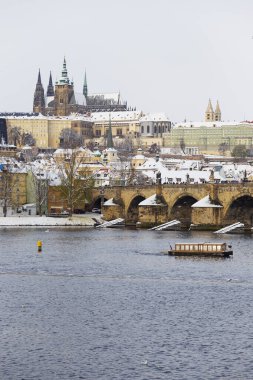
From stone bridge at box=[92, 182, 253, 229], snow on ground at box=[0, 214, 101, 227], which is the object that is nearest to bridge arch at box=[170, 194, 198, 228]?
stone bridge at box=[92, 182, 253, 229]

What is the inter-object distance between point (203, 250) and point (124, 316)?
986 inches

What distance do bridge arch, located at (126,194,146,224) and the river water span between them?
3608 centimetres

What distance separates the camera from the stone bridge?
95.4 meters

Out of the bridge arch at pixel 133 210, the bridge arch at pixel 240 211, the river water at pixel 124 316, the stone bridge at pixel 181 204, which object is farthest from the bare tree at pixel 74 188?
the river water at pixel 124 316

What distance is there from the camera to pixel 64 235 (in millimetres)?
89875

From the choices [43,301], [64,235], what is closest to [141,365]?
[43,301]

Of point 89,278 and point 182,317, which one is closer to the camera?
point 182,317

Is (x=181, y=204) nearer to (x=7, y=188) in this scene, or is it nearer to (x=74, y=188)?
(x=74, y=188)

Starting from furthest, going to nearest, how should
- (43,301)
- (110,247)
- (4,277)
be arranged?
(110,247) → (4,277) → (43,301)

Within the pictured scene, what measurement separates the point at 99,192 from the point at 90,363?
79957 mm

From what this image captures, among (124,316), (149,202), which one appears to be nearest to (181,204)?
(149,202)

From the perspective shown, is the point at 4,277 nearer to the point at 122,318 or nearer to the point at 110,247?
the point at 122,318

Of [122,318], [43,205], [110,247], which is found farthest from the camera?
[43,205]

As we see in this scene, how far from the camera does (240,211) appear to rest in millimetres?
97625
